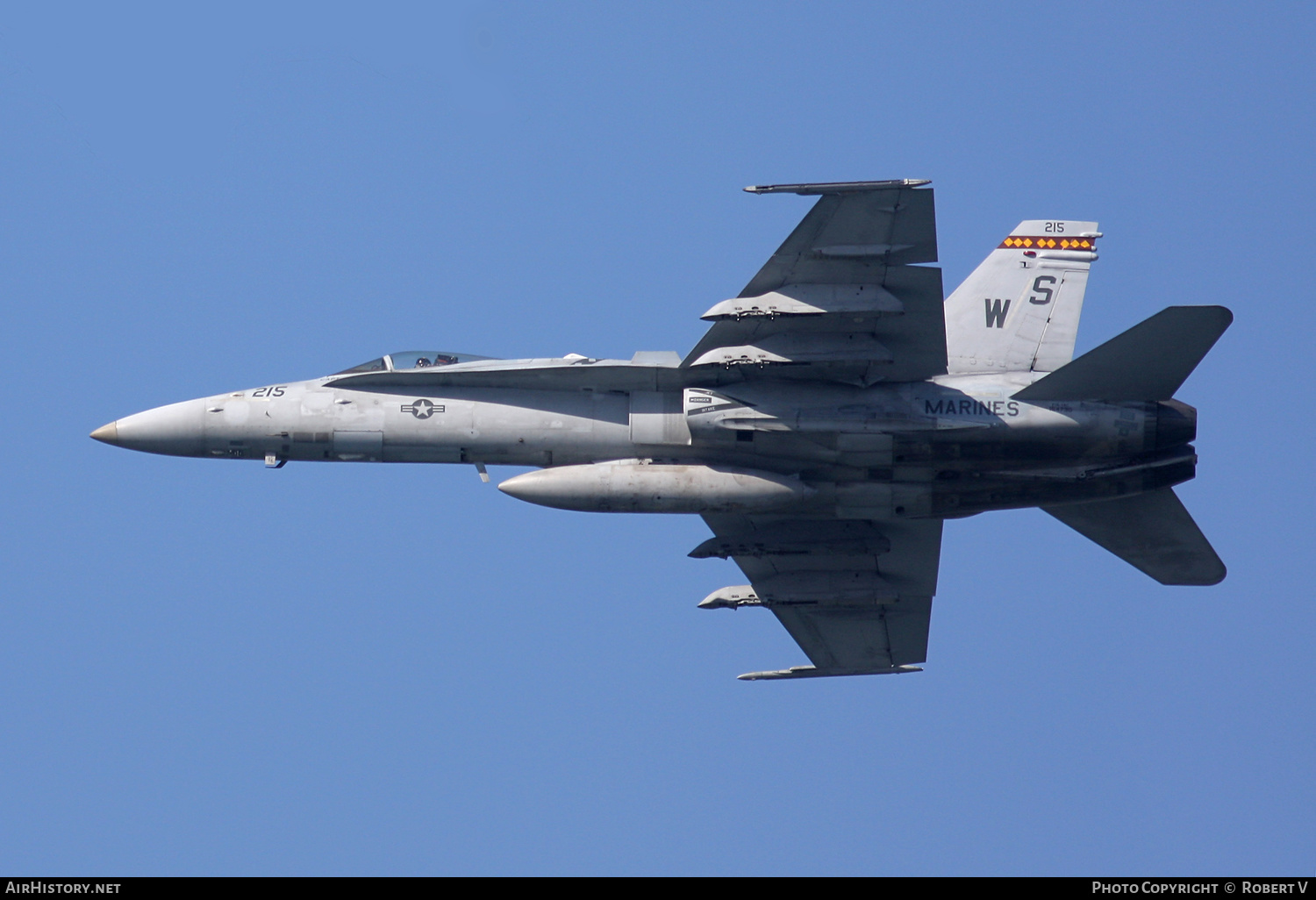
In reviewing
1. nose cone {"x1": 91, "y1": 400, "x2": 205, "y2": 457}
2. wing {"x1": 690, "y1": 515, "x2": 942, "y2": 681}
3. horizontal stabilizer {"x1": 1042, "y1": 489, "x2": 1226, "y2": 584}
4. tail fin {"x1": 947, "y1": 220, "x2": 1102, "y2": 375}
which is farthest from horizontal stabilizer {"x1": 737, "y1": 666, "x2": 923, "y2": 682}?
nose cone {"x1": 91, "y1": 400, "x2": 205, "y2": 457}

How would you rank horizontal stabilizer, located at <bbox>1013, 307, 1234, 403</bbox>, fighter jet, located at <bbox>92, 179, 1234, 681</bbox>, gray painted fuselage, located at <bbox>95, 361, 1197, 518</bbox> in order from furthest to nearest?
gray painted fuselage, located at <bbox>95, 361, 1197, 518</bbox> < fighter jet, located at <bbox>92, 179, 1234, 681</bbox> < horizontal stabilizer, located at <bbox>1013, 307, 1234, 403</bbox>

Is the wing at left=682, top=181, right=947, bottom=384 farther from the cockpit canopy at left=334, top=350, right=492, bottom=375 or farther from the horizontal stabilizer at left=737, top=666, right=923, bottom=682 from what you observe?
the horizontal stabilizer at left=737, top=666, right=923, bottom=682

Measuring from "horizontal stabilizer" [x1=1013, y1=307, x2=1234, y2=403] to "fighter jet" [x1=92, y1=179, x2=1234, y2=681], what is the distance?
0.09 feet

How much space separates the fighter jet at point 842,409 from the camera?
23.1 meters

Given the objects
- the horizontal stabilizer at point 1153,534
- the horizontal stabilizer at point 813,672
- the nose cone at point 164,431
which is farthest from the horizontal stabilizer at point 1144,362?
the nose cone at point 164,431

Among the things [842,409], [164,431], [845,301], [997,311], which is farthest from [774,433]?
[164,431]

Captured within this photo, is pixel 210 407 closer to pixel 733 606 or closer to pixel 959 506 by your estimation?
pixel 733 606

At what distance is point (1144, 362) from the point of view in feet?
76.7

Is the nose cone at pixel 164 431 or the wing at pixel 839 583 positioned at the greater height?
the nose cone at pixel 164 431

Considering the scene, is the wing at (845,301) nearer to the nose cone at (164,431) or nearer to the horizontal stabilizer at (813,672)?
the horizontal stabilizer at (813,672)

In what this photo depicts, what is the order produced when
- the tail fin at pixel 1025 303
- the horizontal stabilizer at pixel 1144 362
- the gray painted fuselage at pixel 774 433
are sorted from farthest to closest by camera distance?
the tail fin at pixel 1025 303
the gray painted fuselage at pixel 774 433
the horizontal stabilizer at pixel 1144 362

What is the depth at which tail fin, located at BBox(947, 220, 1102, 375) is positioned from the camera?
25.8 metres

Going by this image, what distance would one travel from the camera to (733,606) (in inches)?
1092

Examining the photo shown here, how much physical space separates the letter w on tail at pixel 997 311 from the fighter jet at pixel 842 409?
3cm
